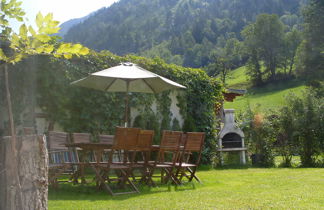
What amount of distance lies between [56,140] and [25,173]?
393 cm

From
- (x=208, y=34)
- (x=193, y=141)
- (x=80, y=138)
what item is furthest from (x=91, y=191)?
(x=208, y=34)

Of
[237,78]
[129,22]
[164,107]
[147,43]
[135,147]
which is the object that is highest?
[129,22]

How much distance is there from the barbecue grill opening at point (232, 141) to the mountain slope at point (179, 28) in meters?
63.4

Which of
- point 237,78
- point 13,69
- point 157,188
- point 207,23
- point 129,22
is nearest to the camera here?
point 157,188

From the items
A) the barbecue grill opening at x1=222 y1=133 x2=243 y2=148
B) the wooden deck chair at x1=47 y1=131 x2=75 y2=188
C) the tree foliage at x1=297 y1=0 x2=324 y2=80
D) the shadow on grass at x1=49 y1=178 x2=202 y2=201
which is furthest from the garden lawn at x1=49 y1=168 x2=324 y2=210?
the tree foliage at x1=297 y1=0 x2=324 y2=80

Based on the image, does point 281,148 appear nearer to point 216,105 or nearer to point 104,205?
point 216,105

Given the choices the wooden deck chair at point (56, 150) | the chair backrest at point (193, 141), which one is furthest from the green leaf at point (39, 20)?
the chair backrest at point (193, 141)

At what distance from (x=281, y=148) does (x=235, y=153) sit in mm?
1459

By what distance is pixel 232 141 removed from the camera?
499 inches

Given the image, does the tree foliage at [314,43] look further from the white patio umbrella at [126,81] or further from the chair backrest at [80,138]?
the chair backrest at [80,138]

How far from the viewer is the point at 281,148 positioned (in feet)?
39.5

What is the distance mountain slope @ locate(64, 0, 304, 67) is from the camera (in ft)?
271

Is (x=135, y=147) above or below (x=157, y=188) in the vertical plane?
above

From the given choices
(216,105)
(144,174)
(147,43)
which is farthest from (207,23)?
(144,174)
